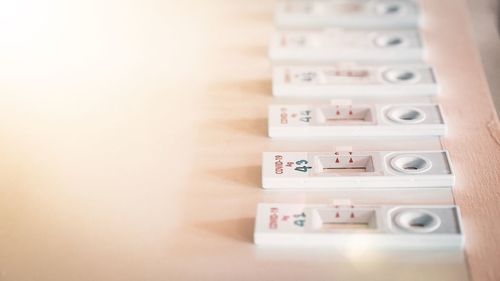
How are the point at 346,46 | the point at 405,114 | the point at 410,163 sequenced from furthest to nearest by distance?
1. the point at 346,46
2. the point at 405,114
3. the point at 410,163

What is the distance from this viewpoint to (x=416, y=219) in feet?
3.15

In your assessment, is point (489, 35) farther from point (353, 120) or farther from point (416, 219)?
point (416, 219)

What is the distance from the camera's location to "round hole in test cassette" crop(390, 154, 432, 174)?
3.44 ft

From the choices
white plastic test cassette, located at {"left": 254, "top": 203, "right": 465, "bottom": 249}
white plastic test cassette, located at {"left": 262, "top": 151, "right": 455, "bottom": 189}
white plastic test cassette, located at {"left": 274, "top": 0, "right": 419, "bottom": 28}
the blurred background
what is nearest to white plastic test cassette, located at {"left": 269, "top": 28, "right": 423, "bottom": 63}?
white plastic test cassette, located at {"left": 274, "top": 0, "right": 419, "bottom": 28}

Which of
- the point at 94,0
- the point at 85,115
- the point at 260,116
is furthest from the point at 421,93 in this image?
the point at 94,0

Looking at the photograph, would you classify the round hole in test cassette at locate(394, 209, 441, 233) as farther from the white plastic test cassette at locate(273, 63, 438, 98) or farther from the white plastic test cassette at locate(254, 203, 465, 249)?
the white plastic test cassette at locate(273, 63, 438, 98)

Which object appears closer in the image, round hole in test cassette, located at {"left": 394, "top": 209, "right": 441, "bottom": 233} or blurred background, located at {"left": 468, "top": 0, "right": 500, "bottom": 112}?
round hole in test cassette, located at {"left": 394, "top": 209, "right": 441, "bottom": 233}

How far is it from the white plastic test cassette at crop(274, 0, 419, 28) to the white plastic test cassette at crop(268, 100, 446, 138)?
1.09 feet

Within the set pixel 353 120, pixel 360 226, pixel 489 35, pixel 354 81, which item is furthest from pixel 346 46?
pixel 360 226

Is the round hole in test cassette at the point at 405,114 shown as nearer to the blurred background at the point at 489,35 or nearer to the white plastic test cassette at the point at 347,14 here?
the blurred background at the point at 489,35

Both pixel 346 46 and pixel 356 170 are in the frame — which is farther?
pixel 346 46

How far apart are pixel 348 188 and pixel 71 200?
448mm

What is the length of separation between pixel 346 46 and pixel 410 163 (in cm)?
39

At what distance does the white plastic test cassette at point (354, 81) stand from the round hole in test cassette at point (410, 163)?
21 cm
